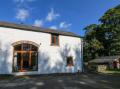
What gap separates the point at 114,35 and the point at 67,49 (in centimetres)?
3119

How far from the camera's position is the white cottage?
22219 millimetres

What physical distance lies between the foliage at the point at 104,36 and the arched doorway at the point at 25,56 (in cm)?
3361

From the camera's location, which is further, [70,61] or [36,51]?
[70,61]

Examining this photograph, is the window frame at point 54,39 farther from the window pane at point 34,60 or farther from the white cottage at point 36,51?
the window pane at point 34,60

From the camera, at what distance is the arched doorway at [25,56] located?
23.0m

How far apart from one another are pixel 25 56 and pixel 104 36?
129 feet

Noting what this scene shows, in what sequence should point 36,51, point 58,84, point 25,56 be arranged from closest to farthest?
point 58,84
point 25,56
point 36,51

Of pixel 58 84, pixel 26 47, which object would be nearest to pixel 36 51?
pixel 26 47

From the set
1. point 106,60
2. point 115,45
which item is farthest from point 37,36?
point 115,45

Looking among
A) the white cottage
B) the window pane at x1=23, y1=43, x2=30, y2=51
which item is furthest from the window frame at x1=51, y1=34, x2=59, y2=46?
the window pane at x1=23, y1=43, x2=30, y2=51

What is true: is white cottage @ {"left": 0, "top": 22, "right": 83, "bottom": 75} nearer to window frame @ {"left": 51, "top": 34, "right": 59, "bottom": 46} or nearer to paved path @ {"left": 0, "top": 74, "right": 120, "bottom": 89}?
window frame @ {"left": 51, "top": 34, "right": 59, "bottom": 46}

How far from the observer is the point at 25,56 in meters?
23.7

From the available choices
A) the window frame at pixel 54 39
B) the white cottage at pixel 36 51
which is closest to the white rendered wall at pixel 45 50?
the white cottage at pixel 36 51

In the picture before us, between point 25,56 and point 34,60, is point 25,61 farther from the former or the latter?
point 34,60
